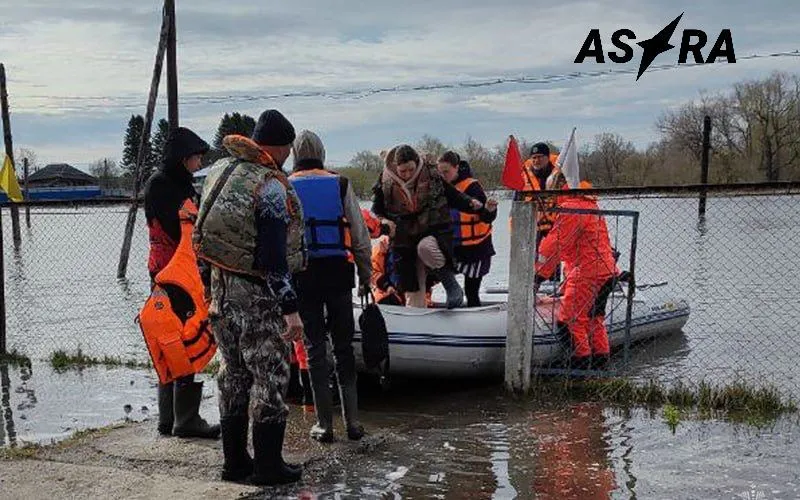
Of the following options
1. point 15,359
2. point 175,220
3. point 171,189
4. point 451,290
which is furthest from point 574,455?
point 15,359

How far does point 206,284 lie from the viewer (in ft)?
17.4

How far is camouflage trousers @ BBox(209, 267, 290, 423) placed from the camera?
4879 mm

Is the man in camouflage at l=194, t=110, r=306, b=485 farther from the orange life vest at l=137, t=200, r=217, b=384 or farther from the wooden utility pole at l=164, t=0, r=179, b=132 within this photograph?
the wooden utility pole at l=164, t=0, r=179, b=132

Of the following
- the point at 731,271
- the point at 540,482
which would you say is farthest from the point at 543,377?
the point at 731,271

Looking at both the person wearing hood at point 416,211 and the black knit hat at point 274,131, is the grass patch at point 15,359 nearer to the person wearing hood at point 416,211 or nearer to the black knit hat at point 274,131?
the person wearing hood at point 416,211

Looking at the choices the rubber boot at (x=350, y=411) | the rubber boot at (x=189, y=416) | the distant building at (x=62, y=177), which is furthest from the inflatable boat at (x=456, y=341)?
the distant building at (x=62, y=177)

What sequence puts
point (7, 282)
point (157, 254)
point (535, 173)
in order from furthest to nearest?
point (7, 282), point (535, 173), point (157, 254)

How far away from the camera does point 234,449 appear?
5.10 m

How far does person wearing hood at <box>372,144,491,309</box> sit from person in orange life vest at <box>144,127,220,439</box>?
6.29 ft

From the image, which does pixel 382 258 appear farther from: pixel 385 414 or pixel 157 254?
pixel 157 254

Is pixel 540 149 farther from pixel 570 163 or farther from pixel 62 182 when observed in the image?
pixel 62 182

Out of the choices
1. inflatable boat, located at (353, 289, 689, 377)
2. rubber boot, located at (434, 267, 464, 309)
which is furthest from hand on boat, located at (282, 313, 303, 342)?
rubber boot, located at (434, 267, 464, 309)

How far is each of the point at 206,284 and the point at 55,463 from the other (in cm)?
144

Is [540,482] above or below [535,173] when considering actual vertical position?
below
